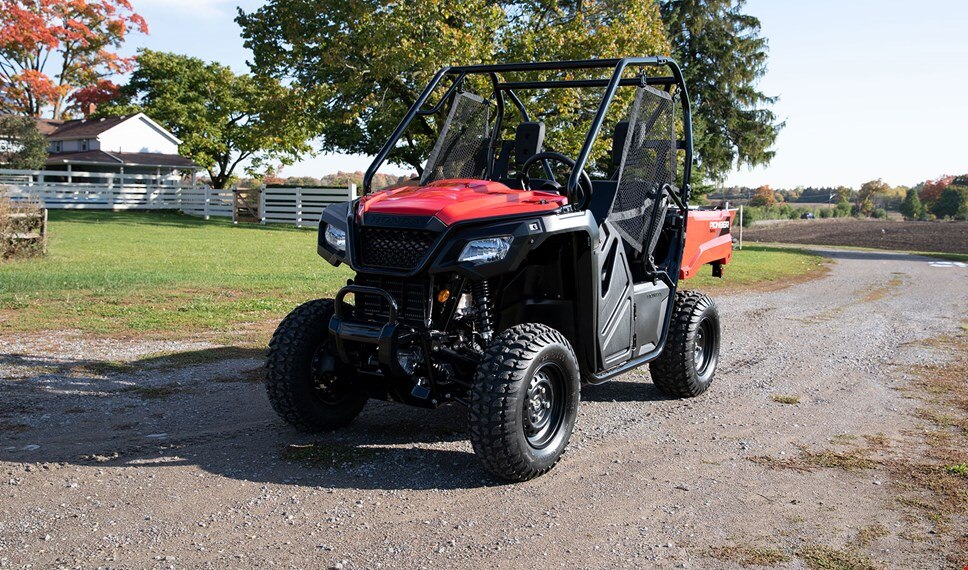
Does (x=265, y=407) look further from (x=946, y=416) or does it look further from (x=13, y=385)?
(x=946, y=416)

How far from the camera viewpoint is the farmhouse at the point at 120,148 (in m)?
52.6

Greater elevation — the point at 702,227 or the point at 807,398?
the point at 702,227

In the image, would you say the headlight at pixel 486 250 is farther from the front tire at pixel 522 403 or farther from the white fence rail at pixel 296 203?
the white fence rail at pixel 296 203

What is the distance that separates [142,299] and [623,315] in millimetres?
7762

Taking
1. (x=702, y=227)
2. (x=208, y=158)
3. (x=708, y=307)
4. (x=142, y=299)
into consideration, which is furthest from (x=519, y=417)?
(x=208, y=158)

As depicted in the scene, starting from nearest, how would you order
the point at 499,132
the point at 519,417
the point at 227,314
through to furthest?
the point at 519,417, the point at 499,132, the point at 227,314

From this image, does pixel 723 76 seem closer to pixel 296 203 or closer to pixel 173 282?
pixel 296 203

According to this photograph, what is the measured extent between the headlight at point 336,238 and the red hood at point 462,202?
0.64ft

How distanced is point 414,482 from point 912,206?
68.2 m

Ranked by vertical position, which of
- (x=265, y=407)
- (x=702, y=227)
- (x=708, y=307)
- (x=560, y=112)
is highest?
(x=560, y=112)

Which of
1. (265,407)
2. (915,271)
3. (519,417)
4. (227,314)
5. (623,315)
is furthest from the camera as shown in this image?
(915,271)

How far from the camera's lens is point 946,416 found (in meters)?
6.79

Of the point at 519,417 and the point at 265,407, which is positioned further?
the point at 265,407

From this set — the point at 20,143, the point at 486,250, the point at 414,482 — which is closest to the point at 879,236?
the point at 486,250
